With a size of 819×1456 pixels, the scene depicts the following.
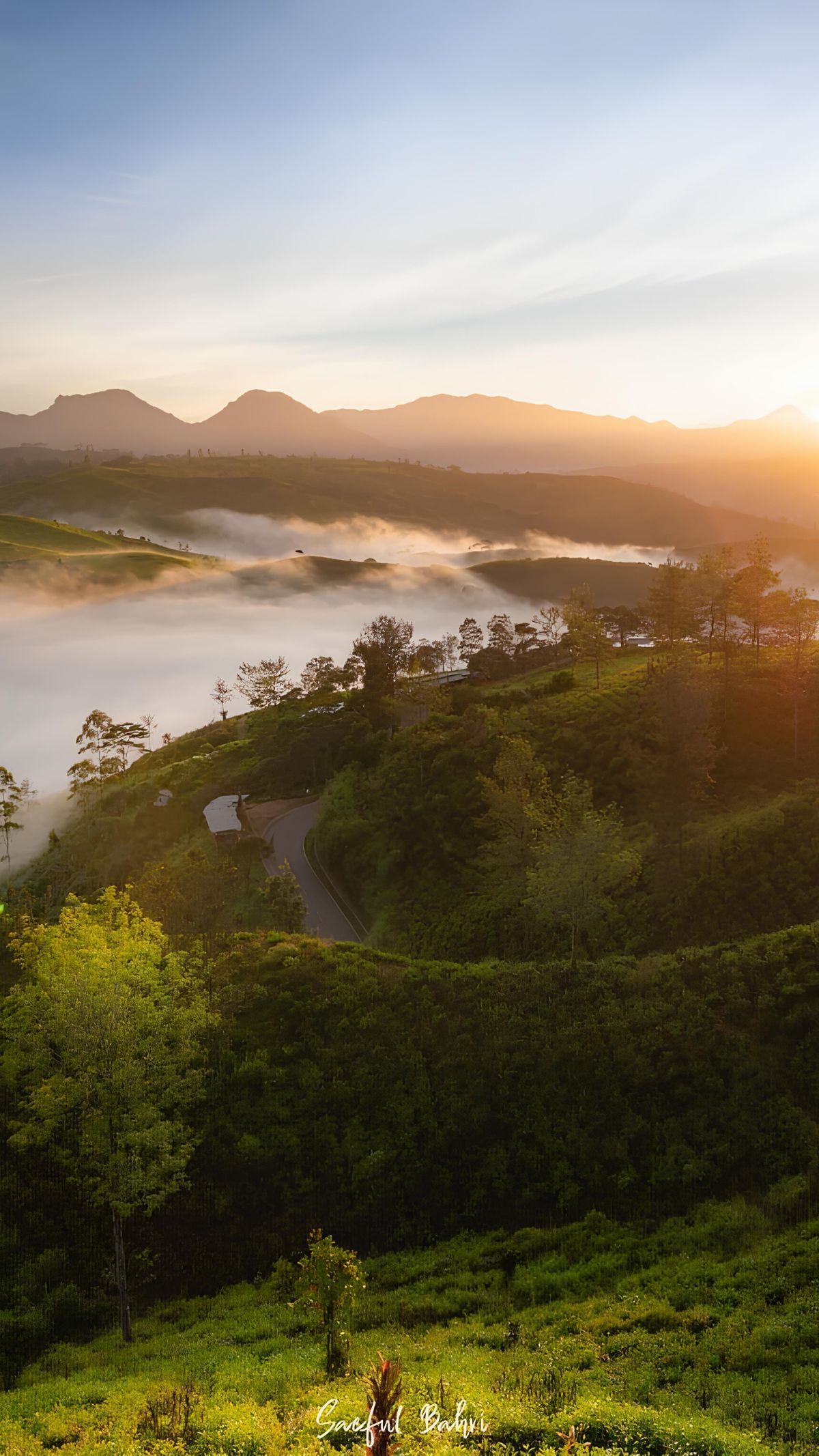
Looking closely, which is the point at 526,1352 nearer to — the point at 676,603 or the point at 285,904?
the point at 285,904

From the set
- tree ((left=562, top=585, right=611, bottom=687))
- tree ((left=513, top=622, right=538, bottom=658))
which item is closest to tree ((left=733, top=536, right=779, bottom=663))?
tree ((left=562, top=585, right=611, bottom=687))

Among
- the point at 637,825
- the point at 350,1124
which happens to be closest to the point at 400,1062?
the point at 350,1124

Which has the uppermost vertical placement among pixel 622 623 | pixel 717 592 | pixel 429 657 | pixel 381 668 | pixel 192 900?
pixel 717 592

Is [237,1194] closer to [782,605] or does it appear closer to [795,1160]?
[795,1160]

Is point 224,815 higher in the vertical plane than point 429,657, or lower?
lower

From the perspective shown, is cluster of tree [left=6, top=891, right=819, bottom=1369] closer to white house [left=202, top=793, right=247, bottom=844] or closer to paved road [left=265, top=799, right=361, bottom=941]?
paved road [left=265, top=799, right=361, bottom=941]

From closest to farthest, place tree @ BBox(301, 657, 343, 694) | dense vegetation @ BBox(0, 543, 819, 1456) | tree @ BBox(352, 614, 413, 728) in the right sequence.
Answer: dense vegetation @ BBox(0, 543, 819, 1456) < tree @ BBox(352, 614, 413, 728) < tree @ BBox(301, 657, 343, 694)

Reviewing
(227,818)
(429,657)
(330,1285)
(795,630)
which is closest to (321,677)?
(429,657)

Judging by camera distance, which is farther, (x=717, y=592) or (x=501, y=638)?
(x=501, y=638)
